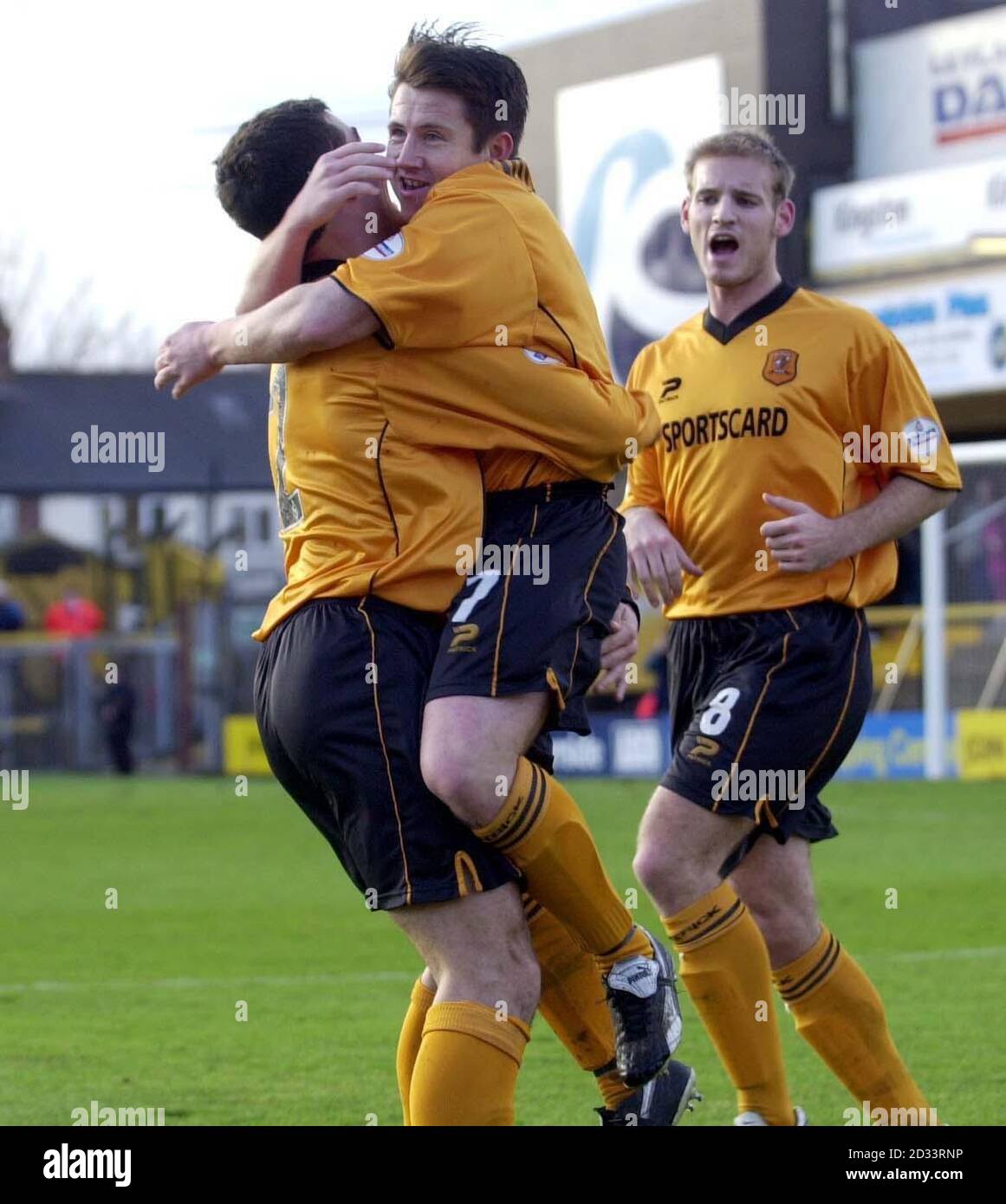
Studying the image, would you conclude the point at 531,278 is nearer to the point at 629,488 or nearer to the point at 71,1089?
the point at 629,488

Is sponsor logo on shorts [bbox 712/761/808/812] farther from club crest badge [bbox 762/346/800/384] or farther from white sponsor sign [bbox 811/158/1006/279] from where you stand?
white sponsor sign [bbox 811/158/1006/279]

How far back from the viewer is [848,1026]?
498 cm

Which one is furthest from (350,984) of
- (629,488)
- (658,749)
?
(658,749)

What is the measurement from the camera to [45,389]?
30266 millimetres

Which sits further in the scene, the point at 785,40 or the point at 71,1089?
the point at 785,40

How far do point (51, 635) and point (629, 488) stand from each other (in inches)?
963

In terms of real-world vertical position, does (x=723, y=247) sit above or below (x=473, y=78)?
below

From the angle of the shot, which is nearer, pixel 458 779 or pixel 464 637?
pixel 458 779

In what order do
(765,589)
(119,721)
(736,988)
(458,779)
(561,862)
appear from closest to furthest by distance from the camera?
(458,779)
(561,862)
(736,988)
(765,589)
(119,721)

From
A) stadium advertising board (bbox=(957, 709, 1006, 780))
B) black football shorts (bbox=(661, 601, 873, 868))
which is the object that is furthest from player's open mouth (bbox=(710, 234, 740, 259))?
stadium advertising board (bbox=(957, 709, 1006, 780))

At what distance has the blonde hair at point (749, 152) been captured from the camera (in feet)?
17.4

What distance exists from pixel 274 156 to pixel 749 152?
5.11 feet

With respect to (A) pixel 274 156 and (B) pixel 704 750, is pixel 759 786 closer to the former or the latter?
(B) pixel 704 750

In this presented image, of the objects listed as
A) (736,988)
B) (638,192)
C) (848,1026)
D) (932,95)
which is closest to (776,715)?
(736,988)
